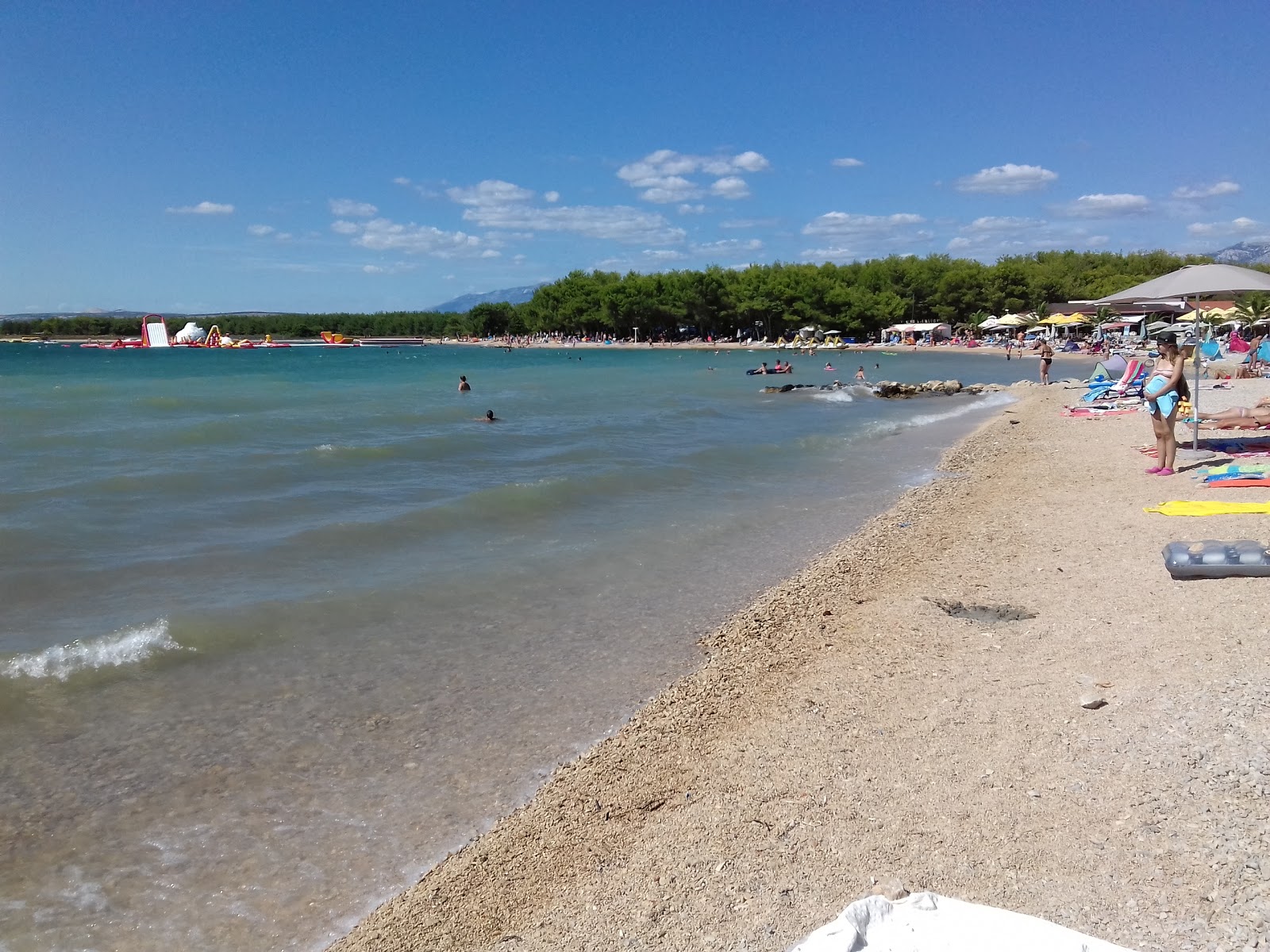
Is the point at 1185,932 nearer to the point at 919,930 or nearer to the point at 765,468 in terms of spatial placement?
the point at 919,930

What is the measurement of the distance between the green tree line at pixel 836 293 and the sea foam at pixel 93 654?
93641mm

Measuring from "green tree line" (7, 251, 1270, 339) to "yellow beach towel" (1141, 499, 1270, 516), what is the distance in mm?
86587

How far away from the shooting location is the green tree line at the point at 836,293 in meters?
90.7

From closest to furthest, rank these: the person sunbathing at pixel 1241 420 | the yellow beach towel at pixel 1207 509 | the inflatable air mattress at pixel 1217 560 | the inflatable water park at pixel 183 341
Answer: the inflatable air mattress at pixel 1217 560
the yellow beach towel at pixel 1207 509
the person sunbathing at pixel 1241 420
the inflatable water park at pixel 183 341

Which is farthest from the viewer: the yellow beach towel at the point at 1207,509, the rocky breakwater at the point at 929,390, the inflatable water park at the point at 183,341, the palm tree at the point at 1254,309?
the inflatable water park at the point at 183,341

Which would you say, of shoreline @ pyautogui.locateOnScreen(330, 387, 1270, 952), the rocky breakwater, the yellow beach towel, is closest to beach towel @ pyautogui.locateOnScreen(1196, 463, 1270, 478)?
the yellow beach towel

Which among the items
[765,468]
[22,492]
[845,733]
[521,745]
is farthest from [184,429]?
[845,733]

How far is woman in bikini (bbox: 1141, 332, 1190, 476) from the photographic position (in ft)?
35.1

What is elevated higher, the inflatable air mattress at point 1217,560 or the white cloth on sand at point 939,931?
the inflatable air mattress at point 1217,560

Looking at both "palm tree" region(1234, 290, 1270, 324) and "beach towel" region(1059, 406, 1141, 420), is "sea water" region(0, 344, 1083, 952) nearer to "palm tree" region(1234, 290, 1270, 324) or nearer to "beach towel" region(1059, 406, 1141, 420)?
"beach towel" region(1059, 406, 1141, 420)

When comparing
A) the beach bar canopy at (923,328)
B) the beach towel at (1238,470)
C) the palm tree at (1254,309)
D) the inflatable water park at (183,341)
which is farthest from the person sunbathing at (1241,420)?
the inflatable water park at (183,341)

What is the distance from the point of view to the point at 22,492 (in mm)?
14523

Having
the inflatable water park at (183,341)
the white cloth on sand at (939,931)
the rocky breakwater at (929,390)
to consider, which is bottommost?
the white cloth on sand at (939,931)

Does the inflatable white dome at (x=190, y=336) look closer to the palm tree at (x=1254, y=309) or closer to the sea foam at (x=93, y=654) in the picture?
the palm tree at (x=1254, y=309)
